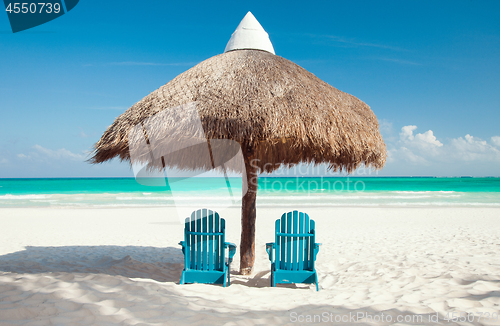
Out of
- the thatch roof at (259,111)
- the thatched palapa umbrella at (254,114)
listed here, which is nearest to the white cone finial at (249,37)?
the thatched palapa umbrella at (254,114)

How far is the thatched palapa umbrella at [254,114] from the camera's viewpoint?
2936 mm

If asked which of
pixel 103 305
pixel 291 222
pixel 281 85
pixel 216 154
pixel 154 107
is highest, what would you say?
pixel 281 85

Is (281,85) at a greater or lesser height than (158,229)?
greater

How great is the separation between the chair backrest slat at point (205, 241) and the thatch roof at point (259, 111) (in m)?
0.98

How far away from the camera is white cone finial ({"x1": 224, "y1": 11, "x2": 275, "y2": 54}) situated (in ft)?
13.6

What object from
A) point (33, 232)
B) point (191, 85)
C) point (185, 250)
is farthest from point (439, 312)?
point (33, 232)

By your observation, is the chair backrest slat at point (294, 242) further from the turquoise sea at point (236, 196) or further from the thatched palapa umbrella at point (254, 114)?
the turquoise sea at point (236, 196)

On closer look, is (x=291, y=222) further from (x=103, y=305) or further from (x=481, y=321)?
(x=103, y=305)

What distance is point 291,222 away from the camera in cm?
341

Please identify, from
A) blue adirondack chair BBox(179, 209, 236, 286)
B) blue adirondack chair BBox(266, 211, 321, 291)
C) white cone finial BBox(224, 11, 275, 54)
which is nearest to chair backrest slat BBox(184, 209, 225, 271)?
blue adirondack chair BBox(179, 209, 236, 286)

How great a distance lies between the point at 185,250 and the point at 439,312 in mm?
2574

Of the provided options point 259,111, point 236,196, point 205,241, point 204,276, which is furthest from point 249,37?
point 236,196

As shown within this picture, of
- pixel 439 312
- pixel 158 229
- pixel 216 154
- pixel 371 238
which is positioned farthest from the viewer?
pixel 158 229

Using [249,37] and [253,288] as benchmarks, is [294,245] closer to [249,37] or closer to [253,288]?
[253,288]
